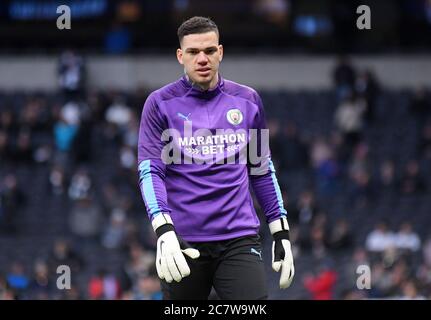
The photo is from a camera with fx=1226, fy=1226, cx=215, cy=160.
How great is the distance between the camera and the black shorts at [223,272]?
606 centimetres

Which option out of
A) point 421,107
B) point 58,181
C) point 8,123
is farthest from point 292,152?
point 8,123

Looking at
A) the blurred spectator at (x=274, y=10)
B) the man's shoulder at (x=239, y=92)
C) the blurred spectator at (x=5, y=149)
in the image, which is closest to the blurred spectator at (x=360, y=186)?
the blurred spectator at (x=274, y=10)

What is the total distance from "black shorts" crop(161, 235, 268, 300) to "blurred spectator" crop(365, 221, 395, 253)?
34.9 ft

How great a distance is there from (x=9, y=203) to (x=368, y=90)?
6.53 m

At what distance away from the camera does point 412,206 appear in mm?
18938

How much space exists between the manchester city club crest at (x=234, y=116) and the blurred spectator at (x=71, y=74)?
1561cm

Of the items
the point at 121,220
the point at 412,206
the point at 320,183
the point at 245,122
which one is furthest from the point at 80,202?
the point at 245,122

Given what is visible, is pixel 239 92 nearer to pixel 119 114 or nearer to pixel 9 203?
pixel 9 203

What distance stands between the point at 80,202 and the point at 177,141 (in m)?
12.8

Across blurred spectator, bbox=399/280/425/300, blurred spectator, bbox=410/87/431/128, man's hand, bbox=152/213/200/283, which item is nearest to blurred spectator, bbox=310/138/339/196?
blurred spectator, bbox=410/87/431/128

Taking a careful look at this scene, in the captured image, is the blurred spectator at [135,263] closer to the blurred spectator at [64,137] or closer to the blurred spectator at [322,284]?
the blurred spectator at [322,284]

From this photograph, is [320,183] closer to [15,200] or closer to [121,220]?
[121,220]

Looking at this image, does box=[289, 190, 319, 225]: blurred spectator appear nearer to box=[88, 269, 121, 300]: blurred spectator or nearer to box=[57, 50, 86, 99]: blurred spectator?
box=[88, 269, 121, 300]: blurred spectator

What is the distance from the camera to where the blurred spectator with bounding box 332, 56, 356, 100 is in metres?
21.5
